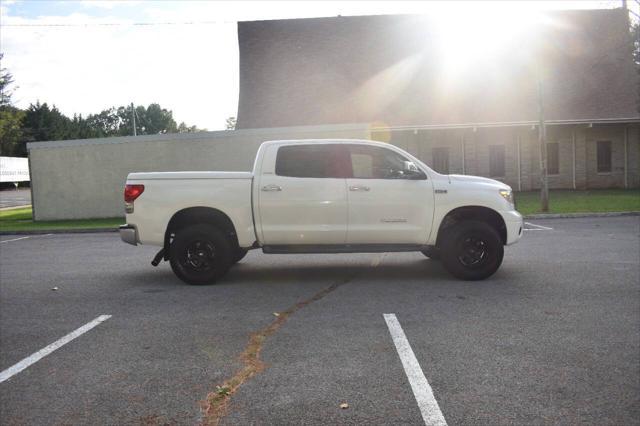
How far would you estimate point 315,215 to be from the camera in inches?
336

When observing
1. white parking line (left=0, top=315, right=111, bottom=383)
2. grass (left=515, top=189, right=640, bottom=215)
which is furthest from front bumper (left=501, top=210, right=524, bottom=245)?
grass (left=515, top=189, right=640, bottom=215)

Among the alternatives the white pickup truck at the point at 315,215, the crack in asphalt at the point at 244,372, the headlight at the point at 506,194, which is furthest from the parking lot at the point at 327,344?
the headlight at the point at 506,194

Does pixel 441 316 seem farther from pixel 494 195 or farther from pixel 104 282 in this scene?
pixel 104 282

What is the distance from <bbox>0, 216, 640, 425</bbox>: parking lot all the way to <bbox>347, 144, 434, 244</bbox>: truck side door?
0.68 m

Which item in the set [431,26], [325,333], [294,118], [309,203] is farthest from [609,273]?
[431,26]

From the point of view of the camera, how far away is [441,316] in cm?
646

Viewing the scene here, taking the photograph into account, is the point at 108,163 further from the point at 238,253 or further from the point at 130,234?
the point at 130,234

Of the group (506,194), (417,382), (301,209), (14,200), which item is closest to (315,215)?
(301,209)

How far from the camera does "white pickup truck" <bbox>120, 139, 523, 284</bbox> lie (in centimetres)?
848

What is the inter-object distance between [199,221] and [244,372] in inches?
172

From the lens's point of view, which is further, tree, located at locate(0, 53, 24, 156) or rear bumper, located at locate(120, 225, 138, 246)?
tree, located at locate(0, 53, 24, 156)

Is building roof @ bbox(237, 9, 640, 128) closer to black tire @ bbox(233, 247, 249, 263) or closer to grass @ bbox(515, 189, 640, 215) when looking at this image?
grass @ bbox(515, 189, 640, 215)

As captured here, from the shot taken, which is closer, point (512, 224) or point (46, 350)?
point (46, 350)

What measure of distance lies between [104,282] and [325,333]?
457 cm
